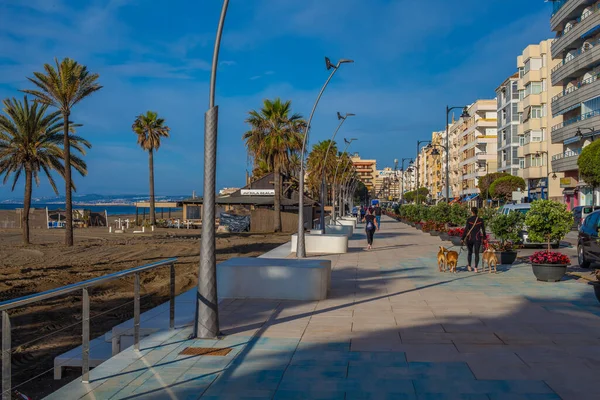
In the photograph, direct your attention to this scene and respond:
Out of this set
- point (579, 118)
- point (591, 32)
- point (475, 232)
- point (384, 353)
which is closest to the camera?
point (384, 353)

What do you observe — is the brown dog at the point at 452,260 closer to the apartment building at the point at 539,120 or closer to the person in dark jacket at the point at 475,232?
the person in dark jacket at the point at 475,232

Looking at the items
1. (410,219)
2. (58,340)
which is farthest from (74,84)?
(410,219)

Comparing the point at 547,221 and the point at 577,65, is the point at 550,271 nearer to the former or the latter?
the point at 547,221

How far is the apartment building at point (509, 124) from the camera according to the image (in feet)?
227

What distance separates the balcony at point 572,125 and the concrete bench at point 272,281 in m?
40.2

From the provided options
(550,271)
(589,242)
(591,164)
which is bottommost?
(550,271)

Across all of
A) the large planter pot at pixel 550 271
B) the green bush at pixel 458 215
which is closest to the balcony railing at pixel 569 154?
the green bush at pixel 458 215

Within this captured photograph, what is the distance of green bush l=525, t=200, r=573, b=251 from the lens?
1636cm

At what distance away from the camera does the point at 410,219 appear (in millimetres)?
49219

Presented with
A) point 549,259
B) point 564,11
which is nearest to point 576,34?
point 564,11

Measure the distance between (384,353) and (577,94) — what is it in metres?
46.8

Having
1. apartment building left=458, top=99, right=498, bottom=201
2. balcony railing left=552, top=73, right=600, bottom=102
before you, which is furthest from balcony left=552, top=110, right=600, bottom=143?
apartment building left=458, top=99, right=498, bottom=201

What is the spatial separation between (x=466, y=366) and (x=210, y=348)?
2892 mm

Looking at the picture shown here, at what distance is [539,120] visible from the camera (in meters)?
61.5
